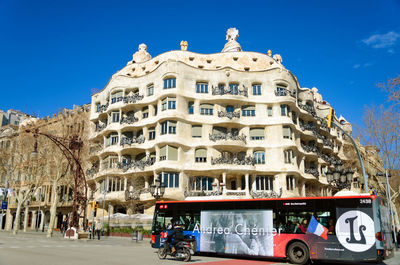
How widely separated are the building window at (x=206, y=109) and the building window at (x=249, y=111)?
379 centimetres

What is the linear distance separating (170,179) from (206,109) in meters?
9.24

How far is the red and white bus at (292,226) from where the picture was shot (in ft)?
47.0

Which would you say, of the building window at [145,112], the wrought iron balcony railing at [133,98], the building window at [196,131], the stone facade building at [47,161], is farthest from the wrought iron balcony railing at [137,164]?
the wrought iron balcony railing at [133,98]

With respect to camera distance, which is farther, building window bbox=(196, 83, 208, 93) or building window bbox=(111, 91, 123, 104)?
building window bbox=(111, 91, 123, 104)

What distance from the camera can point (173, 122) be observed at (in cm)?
3966

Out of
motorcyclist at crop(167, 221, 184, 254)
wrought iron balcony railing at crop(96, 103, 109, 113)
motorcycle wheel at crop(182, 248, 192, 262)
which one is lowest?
motorcycle wheel at crop(182, 248, 192, 262)

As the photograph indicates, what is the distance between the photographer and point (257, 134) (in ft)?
136

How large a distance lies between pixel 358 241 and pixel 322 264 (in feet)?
9.35

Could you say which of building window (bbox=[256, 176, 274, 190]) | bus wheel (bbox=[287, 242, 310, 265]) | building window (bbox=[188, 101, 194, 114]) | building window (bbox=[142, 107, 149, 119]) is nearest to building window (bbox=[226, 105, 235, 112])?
building window (bbox=[188, 101, 194, 114])

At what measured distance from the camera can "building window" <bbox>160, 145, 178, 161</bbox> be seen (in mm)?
38469

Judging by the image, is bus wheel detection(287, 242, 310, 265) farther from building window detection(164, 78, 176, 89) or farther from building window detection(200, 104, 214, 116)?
building window detection(164, 78, 176, 89)

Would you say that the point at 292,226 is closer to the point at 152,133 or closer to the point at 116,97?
the point at 152,133

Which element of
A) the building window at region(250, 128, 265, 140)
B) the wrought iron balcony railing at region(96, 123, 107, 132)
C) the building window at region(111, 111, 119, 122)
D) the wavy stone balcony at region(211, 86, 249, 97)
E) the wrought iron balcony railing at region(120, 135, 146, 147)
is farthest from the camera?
the wrought iron balcony railing at region(96, 123, 107, 132)

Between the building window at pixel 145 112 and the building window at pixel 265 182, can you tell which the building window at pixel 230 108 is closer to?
the building window at pixel 265 182
